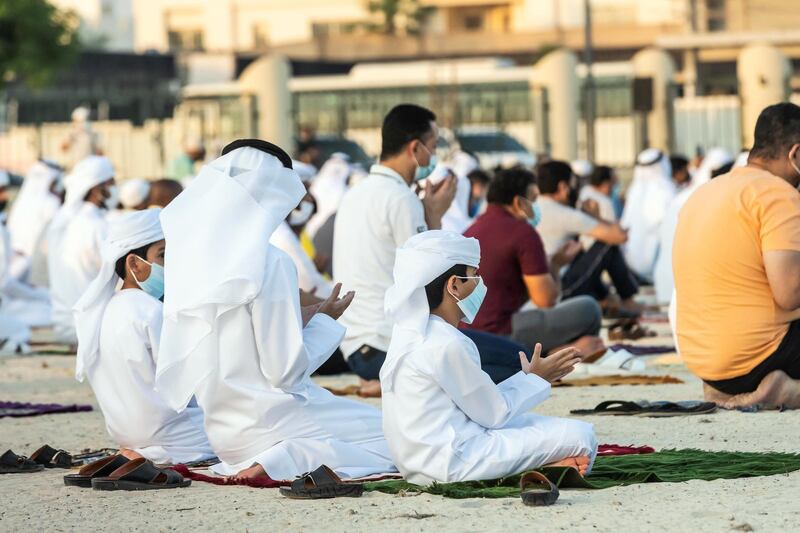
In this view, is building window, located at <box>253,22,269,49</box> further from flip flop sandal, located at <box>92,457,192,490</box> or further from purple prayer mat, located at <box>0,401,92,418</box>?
flip flop sandal, located at <box>92,457,192,490</box>

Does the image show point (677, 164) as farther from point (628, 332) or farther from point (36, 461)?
point (36, 461)

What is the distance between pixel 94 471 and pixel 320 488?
1.05m

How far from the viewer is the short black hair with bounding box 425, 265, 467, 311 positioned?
21.6 feet

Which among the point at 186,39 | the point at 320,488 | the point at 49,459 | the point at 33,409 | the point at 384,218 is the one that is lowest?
the point at 33,409

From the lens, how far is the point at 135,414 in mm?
7574

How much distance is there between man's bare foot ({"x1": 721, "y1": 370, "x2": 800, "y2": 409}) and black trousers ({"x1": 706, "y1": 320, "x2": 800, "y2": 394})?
0.08 feet

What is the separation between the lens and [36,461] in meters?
7.66

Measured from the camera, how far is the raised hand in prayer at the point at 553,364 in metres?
6.57

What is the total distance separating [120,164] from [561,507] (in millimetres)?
27583

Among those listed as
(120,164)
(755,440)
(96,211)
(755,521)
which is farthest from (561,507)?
(120,164)

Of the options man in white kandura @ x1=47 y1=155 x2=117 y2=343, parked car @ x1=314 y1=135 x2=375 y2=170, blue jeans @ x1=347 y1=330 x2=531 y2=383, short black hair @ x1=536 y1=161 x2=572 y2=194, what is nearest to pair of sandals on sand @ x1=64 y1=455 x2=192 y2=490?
blue jeans @ x1=347 y1=330 x2=531 y2=383

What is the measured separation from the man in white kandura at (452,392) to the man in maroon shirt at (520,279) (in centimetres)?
363

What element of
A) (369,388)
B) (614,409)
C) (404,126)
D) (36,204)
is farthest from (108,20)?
(614,409)

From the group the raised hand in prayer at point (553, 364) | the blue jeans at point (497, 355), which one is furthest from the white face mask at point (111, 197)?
the raised hand in prayer at point (553, 364)
